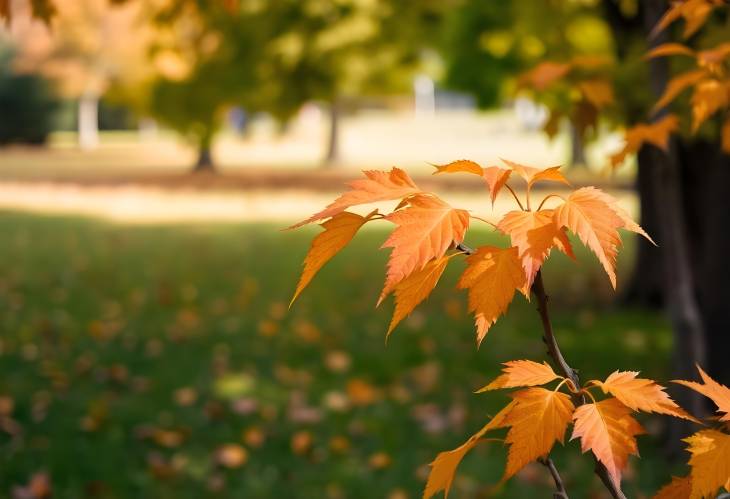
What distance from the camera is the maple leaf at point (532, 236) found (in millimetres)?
1071

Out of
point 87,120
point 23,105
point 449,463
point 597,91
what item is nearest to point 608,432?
point 449,463

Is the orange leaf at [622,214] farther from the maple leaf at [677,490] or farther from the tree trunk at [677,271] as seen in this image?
the tree trunk at [677,271]

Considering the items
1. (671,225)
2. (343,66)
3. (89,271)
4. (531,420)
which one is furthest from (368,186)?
(343,66)

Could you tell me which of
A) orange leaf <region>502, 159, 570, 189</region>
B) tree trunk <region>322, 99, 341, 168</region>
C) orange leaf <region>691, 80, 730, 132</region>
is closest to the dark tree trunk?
tree trunk <region>322, 99, 341, 168</region>

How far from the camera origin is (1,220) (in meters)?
16.2

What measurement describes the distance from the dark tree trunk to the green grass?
19.5 meters

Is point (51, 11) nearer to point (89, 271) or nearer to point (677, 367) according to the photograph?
point (677, 367)

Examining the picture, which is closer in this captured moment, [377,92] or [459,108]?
[377,92]

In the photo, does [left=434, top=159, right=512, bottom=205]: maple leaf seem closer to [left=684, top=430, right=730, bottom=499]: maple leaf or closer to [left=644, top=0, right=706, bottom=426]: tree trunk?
[left=684, top=430, right=730, bottom=499]: maple leaf

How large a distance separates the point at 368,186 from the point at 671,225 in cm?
334

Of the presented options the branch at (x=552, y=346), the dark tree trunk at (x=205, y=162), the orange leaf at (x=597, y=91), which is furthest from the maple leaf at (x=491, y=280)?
the dark tree trunk at (x=205, y=162)

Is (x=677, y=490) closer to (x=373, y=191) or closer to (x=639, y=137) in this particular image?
(x=373, y=191)

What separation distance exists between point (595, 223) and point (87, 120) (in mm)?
50736

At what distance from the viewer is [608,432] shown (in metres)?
1.12
